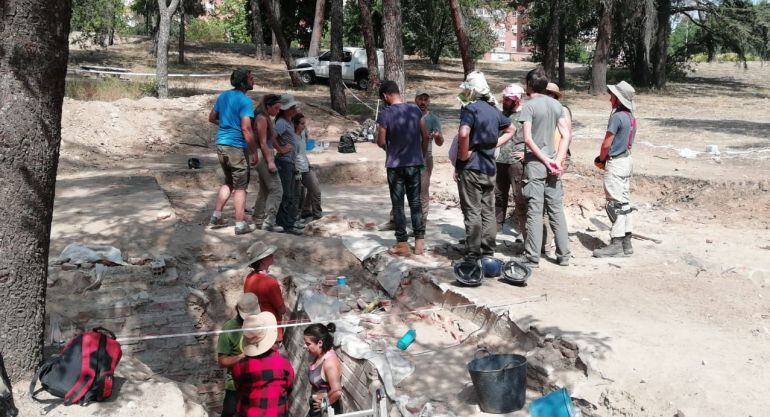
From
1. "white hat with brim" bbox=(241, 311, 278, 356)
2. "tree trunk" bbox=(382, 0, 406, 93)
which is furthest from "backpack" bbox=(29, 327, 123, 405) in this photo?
"tree trunk" bbox=(382, 0, 406, 93)

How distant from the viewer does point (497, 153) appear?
27.1 ft

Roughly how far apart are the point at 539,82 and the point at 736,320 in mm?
2834

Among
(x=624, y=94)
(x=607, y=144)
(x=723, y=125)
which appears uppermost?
(x=624, y=94)

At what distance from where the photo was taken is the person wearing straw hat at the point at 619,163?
7793mm

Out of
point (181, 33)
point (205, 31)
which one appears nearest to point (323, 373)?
point (181, 33)

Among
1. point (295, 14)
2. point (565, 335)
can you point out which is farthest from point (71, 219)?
point (295, 14)

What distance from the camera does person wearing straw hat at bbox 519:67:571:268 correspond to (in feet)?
24.6

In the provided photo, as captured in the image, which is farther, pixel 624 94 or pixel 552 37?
pixel 552 37

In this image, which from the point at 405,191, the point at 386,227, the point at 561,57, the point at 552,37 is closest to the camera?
the point at 405,191

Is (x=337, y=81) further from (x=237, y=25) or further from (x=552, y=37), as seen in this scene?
(x=237, y=25)

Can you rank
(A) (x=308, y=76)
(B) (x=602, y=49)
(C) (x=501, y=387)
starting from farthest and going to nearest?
(A) (x=308, y=76)
(B) (x=602, y=49)
(C) (x=501, y=387)

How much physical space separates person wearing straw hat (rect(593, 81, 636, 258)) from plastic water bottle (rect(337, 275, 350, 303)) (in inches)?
106

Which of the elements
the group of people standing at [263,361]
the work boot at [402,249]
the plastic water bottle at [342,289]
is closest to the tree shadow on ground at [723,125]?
the work boot at [402,249]

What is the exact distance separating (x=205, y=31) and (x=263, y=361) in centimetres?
5245
